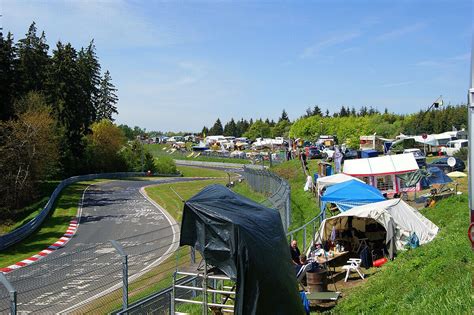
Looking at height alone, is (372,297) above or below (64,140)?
below

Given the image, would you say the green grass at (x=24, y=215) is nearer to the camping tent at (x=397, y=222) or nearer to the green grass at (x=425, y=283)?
the camping tent at (x=397, y=222)

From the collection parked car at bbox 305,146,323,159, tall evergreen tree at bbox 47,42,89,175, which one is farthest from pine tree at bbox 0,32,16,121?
parked car at bbox 305,146,323,159

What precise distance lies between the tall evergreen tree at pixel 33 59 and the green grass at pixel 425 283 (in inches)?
2514

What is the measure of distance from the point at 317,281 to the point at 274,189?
20396 mm

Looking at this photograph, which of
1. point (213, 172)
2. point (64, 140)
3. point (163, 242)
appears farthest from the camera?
point (213, 172)

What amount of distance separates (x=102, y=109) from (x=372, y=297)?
4404 inches

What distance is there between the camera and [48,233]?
32.5 metres

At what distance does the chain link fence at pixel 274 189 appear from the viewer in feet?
67.8

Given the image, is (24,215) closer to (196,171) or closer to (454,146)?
(454,146)

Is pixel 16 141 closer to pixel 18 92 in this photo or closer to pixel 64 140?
pixel 18 92

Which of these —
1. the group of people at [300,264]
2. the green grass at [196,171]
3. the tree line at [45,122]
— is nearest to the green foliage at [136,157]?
the tree line at [45,122]

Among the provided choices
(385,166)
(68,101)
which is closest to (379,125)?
→ (68,101)

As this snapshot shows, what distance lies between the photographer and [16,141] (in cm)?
4469

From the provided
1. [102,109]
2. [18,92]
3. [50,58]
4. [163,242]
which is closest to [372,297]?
[163,242]
